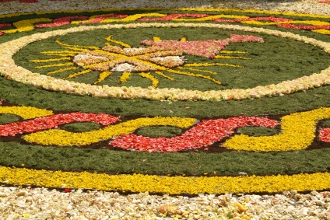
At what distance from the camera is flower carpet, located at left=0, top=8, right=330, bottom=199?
24.8 ft

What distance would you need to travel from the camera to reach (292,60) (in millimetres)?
13680

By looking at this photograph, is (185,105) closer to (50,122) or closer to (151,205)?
(50,122)

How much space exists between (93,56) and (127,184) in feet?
23.0

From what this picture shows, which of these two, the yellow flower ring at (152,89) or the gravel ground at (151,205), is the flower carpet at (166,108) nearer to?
the yellow flower ring at (152,89)

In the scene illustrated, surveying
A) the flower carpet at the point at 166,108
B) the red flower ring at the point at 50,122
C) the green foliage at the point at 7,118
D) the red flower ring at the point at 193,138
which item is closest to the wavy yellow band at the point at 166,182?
the flower carpet at the point at 166,108

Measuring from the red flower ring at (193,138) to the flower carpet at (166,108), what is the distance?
17 mm

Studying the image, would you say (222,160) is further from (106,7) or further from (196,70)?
(106,7)

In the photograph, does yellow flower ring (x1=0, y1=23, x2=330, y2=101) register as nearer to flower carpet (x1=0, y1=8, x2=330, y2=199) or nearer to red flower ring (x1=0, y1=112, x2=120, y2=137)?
flower carpet (x1=0, y1=8, x2=330, y2=199)

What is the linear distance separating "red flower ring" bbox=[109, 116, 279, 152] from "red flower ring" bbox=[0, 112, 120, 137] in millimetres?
909

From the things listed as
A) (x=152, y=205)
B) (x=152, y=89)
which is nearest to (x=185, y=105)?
(x=152, y=89)

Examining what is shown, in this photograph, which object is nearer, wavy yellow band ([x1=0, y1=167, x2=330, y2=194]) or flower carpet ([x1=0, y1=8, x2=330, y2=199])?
wavy yellow band ([x1=0, y1=167, x2=330, y2=194])

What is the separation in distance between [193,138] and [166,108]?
155 centimetres

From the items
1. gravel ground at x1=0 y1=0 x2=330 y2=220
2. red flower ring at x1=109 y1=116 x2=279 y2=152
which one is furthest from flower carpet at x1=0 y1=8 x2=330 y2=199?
gravel ground at x1=0 y1=0 x2=330 y2=220

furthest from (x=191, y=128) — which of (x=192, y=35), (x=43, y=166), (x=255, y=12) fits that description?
(x=255, y=12)
